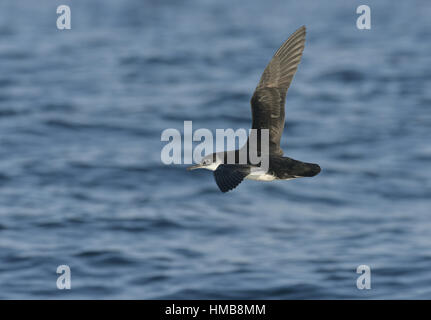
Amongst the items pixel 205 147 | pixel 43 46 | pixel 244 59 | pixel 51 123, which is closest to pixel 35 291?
pixel 205 147

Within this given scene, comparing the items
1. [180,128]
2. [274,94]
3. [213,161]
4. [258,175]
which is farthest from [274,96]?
[180,128]

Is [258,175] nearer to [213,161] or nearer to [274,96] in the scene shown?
[213,161]

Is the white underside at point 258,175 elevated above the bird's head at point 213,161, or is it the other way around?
the bird's head at point 213,161

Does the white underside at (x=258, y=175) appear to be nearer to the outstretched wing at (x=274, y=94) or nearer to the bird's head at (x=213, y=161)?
the bird's head at (x=213, y=161)

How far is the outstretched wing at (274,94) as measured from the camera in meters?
8.86

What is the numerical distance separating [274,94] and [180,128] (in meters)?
10.7

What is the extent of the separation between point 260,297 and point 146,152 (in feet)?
23.5

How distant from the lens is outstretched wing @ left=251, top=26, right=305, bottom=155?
8.86 metres

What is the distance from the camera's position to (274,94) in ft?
29.1

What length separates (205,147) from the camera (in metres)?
17.3

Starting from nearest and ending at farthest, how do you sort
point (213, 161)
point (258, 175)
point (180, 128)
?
point (258, 175) < point (213, 161) < point (180, 128)

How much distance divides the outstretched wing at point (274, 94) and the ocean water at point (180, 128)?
3.68 m

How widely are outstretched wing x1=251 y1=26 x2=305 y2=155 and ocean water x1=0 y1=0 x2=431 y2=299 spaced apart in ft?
12.1

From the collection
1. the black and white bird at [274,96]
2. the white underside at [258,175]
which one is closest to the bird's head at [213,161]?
the black and white bird at [274,96]
